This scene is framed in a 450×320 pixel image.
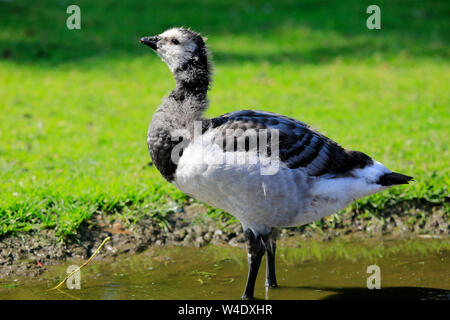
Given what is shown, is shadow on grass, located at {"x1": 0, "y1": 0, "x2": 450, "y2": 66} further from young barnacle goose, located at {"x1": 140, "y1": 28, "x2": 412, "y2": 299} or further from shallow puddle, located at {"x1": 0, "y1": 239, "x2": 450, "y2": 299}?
young barnacle goose, located at {"x1": 140, "y1": 28, "x2": 412, "y2": 299}

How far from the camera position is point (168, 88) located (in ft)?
34.4

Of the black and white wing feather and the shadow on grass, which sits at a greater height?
the shadow on grass

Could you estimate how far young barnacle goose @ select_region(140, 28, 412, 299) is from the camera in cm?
438

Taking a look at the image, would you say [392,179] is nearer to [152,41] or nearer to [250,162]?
[250,162]

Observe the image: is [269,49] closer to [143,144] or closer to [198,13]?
[198,13]

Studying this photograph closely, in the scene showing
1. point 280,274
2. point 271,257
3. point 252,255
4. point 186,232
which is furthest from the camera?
point 186,232

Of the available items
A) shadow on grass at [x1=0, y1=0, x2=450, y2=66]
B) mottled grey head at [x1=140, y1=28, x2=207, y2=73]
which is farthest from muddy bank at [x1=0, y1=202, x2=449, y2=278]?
shadow on grass at [x1=0, y1=0, x2=450, y2=66]

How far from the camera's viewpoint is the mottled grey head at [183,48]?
4848 millimetres

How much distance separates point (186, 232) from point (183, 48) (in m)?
1.85

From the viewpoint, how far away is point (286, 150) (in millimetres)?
4562

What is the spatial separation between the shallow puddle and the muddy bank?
122mm

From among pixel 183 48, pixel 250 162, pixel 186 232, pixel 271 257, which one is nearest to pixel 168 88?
pixel 186 232

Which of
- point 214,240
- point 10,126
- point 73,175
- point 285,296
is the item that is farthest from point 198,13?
point 285,296

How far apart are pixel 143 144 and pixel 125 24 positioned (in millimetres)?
6903
